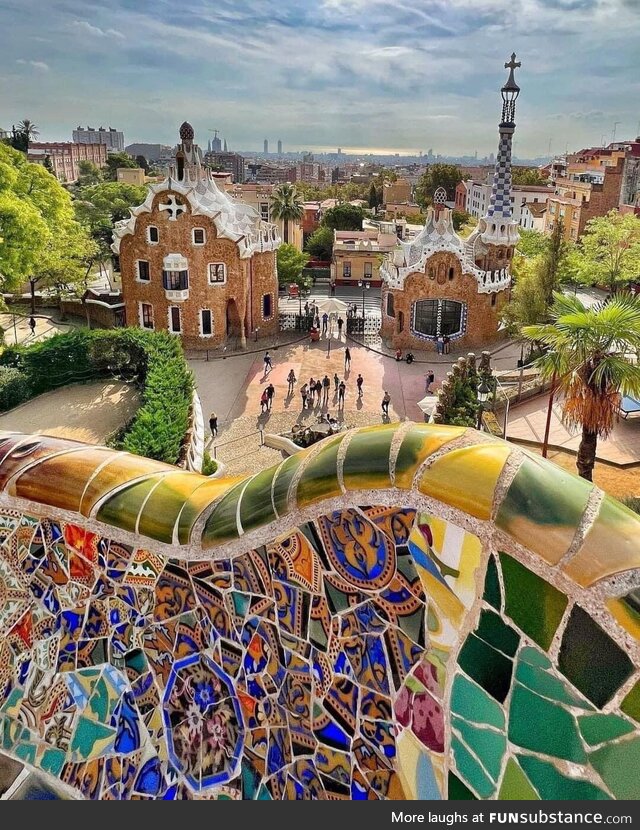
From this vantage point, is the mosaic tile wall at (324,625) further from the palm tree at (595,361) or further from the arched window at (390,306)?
the arched window at (390,306)

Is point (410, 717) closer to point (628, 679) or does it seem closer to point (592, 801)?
point (592, 801)

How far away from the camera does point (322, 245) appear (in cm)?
5381

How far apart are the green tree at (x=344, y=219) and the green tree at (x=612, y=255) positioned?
1304 inches

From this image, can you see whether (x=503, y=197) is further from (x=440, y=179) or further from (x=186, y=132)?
(x=440, y=179)

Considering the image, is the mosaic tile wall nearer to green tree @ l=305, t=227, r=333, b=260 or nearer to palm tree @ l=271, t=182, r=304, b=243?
palm tree @ l=271, t=182, r=304, b=243

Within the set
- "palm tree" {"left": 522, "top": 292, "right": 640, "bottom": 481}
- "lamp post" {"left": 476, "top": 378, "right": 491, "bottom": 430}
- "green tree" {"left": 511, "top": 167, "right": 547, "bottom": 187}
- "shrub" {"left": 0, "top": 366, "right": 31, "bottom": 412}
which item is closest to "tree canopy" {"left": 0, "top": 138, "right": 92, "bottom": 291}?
"shrub" {"left": 0, "top": 366, "right": 31, "bottom": 412}

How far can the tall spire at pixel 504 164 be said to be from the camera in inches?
1147

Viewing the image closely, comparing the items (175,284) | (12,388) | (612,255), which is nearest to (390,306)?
(612,255)

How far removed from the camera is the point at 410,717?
4.14m

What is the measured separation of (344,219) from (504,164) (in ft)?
104

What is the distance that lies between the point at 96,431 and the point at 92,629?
41.8ft

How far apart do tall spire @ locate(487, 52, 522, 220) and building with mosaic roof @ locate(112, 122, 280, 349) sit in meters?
10.4

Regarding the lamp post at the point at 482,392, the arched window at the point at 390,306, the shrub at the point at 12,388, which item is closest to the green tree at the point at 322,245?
the arched window at the point at 390,306

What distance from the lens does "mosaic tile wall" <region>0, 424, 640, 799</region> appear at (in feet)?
11.2
